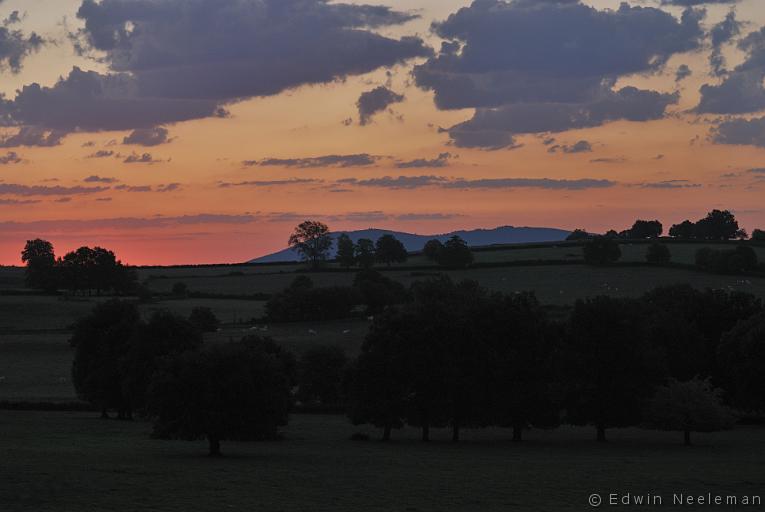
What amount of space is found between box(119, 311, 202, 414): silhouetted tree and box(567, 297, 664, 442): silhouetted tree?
31.5 m

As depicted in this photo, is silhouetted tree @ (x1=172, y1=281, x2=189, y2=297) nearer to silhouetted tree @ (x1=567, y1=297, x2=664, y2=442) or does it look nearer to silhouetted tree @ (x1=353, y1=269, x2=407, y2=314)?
silhouetted tree @ (x1=353, y1=269, x2=407, y2=314)

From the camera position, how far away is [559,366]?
77250 millimetres

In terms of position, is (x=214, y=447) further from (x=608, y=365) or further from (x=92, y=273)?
(x=92, y=273)

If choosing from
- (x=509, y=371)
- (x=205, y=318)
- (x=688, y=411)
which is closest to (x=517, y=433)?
(x=509, y=371)

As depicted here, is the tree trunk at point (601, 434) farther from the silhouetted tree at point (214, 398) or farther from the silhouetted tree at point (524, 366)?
the silhouetted tree at point (214, 398)

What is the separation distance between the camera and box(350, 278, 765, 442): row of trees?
73.9 metres

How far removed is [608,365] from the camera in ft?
252

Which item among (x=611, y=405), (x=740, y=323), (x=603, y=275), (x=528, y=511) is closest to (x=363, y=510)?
(x=528, y=511)

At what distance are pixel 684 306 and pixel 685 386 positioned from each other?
26153 millimetres

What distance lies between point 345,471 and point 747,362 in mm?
43934

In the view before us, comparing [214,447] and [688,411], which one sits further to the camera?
[688,411]

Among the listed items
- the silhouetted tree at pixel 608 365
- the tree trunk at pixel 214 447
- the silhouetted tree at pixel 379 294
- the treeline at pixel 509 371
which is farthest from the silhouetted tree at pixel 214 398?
the silhouetted tree at pixel 379 294

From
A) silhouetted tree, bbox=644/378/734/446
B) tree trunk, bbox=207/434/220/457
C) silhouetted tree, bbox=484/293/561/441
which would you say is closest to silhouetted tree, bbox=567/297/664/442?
silhouetted tree, bbox=484/293/561/441

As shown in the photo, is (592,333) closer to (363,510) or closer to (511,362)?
(511,362)
